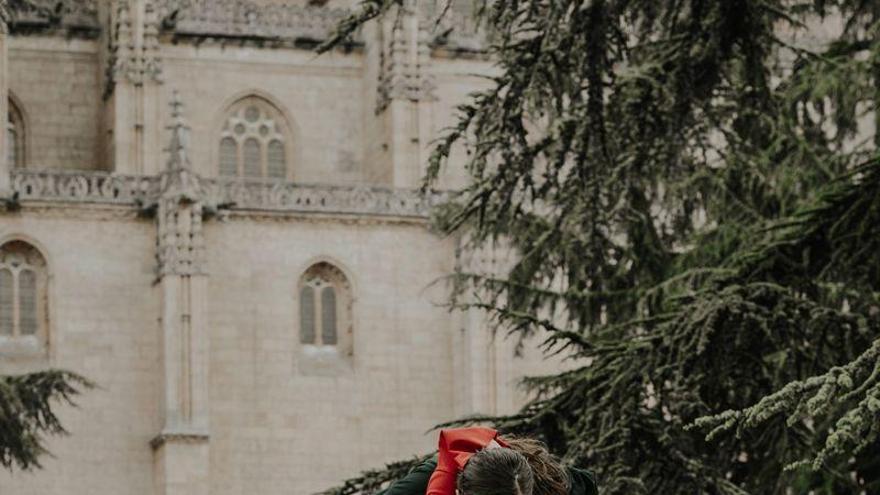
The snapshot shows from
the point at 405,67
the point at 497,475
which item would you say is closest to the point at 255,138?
the point at 405,67

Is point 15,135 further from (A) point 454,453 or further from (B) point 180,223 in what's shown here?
(A) point 454,453

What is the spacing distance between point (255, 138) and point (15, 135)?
4.25 meters

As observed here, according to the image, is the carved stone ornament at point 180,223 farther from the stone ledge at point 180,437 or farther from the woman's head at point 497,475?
the woman's head at point 497,475

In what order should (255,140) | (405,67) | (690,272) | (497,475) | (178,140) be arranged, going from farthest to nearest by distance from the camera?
(255,140) → (405,67) → (178,140) → (690,272) → (497,475)

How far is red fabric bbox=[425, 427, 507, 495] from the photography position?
6684mm

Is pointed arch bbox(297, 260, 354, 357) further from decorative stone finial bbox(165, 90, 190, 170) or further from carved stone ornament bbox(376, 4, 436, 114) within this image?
carved stone ornament bbox(376, 4, 436, 114)

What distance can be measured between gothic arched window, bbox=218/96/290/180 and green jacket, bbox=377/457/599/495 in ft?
131

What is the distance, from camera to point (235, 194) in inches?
1662

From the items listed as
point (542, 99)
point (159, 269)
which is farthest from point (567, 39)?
point (159, 269)

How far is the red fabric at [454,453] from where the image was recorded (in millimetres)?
6684

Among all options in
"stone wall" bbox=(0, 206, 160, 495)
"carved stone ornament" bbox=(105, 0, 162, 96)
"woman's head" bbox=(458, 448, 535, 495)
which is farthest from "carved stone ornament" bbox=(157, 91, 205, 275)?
"woman's head" bbox=(458, 448, 535, 495)

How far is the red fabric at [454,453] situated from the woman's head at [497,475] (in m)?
0.10

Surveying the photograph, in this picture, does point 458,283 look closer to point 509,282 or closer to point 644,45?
point 509,282

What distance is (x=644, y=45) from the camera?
48.6 ft
